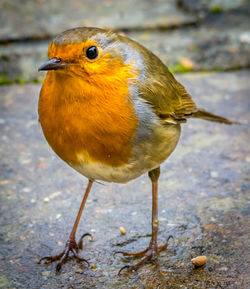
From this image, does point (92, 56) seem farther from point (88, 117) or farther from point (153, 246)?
point (153, 246)

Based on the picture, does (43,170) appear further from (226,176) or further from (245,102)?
(245,102)

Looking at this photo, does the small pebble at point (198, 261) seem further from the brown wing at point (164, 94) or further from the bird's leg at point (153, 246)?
the brown wing at point (164, 94)

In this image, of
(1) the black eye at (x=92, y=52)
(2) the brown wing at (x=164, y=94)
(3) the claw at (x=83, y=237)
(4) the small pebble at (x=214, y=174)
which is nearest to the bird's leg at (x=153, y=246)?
(3) the claw at (x=83, y=237)

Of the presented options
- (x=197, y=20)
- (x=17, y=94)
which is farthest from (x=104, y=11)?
(x=17, y=94)

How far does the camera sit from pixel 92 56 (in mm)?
2604

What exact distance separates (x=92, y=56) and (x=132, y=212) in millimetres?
1322

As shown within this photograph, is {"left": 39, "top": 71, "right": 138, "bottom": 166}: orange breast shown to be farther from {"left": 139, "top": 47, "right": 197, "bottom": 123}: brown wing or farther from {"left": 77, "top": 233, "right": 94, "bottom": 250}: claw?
{"left": 77, "top": 233, "right": 94, "bottom": 250}: claw

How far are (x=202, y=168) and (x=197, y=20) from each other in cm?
A: 248

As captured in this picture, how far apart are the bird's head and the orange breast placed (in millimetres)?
40

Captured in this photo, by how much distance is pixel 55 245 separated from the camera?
10.9 feet

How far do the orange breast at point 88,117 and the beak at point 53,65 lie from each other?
2.7 inches

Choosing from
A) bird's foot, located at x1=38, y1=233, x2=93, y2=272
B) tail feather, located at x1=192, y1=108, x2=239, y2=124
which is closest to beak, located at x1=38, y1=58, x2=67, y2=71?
bird's foot, located at x1=38, y1=233, x2=93, y2=272

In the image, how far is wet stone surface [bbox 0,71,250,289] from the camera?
2980mm

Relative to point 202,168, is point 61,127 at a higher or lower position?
higher
